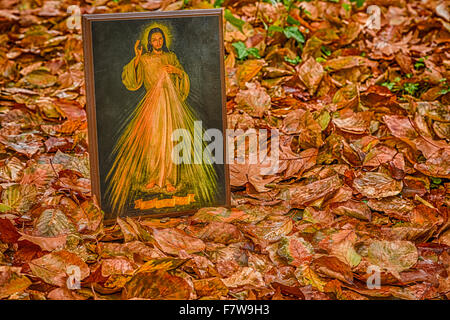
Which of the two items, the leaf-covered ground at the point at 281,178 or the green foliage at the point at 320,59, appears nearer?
the leaf-covered ground at the point at 281,178

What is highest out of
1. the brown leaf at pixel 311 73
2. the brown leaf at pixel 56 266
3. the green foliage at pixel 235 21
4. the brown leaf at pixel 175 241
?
the green foliage at pixel 235 21

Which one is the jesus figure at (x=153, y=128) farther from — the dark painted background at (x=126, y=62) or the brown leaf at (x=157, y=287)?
the brown leaf at (x=157, y=287)

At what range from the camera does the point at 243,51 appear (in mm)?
2213

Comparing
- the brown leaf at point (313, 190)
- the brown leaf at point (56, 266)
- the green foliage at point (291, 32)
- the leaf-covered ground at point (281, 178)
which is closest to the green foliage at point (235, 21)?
the leaf-covered ground at point (281, 178)

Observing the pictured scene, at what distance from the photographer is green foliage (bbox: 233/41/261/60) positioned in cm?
220

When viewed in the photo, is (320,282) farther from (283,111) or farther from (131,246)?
(283,111)

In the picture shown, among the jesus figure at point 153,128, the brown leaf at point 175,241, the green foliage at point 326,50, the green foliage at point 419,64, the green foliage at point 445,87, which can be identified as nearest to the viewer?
the brown leaf at point 175,241

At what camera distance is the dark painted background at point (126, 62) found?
4.29 ft

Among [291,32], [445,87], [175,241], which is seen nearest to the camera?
[175,241]

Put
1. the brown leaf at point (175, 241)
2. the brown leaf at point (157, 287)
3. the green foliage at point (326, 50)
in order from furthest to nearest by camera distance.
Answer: the green foliage at point (326, 50) → the brown leaf at point (175, 241) → the brown leaf at point (157, 287)

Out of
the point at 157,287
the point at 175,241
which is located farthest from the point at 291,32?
the point at 157,287

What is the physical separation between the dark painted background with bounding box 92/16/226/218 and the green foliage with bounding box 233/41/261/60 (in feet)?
2.77

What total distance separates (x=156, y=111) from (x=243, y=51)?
38.3 inches

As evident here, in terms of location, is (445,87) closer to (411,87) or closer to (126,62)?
(411,87)
